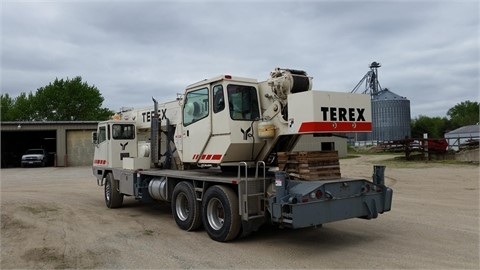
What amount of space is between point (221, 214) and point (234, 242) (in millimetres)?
648

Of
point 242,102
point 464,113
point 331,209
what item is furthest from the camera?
point 464,113

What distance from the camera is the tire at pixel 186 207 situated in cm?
920

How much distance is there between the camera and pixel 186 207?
9.74 meters

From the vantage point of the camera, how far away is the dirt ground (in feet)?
22.8

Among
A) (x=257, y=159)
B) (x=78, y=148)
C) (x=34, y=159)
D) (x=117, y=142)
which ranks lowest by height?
(x=34, y=159)

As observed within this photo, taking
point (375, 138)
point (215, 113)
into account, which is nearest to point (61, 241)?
point (215, 113)

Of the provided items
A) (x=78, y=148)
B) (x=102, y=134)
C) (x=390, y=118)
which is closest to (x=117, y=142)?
(x=102, y=134)

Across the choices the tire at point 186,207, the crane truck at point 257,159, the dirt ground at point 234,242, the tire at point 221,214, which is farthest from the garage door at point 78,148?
the tire at point 221,214

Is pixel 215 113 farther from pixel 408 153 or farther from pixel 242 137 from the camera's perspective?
pixel 408 153

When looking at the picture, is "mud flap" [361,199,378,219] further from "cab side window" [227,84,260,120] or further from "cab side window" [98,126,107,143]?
"cab side window" [98,126,107,143]

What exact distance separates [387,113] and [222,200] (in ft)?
185

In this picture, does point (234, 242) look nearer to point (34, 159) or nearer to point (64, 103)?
point (34, 159)

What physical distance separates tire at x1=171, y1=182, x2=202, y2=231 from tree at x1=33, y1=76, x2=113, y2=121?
61.5 metres

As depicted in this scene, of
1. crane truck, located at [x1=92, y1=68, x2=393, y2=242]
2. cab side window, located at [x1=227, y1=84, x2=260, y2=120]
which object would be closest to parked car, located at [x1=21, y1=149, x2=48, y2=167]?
crane truck, located at [x1=92, y1=68, x2=393, y2=242]
